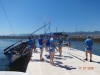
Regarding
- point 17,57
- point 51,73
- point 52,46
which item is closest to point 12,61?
point 17,57

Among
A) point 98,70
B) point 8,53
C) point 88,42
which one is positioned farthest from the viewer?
point 8,53

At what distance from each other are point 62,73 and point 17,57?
6.42 m

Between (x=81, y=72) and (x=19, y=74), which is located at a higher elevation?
(x=19, y=74)

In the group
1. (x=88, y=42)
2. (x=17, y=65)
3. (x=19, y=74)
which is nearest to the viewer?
(x=19, y=74)

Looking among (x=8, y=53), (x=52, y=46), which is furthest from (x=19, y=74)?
(x=8, y=53)

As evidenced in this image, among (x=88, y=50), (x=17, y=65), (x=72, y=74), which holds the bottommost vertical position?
(x=17, y=65)

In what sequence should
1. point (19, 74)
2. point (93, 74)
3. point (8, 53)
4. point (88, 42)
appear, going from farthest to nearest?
1. point (8, 53)
2. point (88, 42)
3. point (93, 74)
4. point (19, 74)

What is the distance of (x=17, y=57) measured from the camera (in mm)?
12742

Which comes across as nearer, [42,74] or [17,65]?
[42,74]

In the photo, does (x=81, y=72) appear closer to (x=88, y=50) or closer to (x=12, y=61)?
(x=88, y=50)

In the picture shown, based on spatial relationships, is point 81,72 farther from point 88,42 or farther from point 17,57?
point 17,57

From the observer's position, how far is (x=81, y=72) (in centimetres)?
741

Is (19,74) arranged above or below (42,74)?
above

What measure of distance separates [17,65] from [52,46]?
5.78 m
